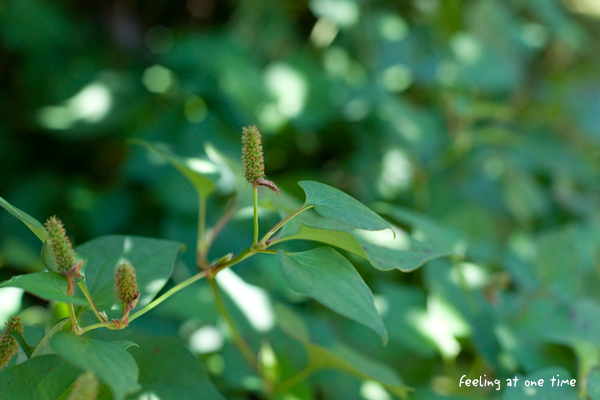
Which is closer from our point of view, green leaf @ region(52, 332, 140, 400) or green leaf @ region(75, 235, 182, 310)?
green leaf @ region(52, 332, 140, 400)

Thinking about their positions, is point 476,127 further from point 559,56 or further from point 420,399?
point 420,399

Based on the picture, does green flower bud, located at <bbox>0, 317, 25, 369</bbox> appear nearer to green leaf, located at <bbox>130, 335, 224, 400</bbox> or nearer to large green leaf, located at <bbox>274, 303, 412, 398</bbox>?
green leaf, located at <bbox>130, 335, 224, 400</bbox>

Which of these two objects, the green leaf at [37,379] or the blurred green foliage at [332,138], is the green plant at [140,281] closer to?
the green leaf at [37,379]

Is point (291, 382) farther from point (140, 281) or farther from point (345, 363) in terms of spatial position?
point (140, 281)

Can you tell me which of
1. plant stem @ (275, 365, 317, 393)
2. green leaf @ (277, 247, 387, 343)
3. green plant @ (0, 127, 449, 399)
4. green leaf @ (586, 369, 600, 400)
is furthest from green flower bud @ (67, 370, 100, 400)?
green leaf @ (586, 369, 600, 400)

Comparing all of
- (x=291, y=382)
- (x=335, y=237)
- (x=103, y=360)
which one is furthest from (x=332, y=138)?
(x=103, y=360)

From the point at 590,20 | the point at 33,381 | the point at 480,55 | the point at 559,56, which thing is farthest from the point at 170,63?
the point at 590,20
